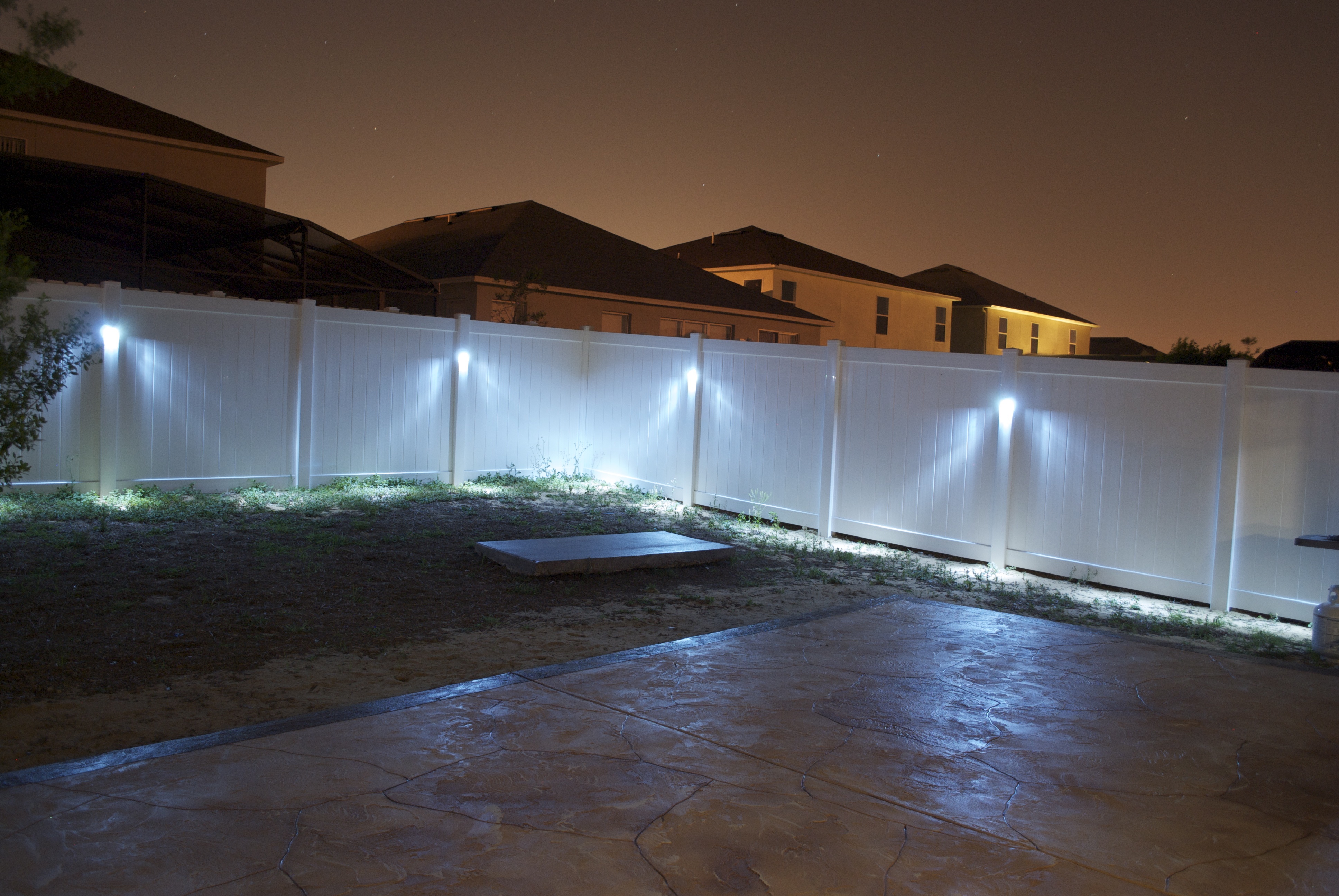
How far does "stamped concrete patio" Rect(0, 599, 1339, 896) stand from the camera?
3.05 meters

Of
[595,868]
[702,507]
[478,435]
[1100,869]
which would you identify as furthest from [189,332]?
[1100,869]

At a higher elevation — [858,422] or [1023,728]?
[858,422]

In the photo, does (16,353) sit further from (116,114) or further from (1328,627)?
(116,114)

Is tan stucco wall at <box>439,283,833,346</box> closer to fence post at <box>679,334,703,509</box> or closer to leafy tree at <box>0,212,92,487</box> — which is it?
fence post at <box>679,334,703,509</box>

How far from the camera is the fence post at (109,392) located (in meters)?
10.7

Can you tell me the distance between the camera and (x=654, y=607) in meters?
7.06

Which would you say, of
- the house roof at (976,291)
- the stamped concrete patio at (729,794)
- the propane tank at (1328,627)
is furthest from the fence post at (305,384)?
→ the house roof at (976,291)

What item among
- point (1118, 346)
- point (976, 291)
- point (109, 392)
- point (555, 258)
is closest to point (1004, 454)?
point (109, 392)

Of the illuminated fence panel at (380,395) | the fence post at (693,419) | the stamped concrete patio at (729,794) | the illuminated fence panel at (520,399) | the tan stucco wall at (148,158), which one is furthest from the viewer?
the tan stucco wall at (148,158)

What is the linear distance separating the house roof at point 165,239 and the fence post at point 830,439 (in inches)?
374

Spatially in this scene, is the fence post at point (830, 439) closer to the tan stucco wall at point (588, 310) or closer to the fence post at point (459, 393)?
the fence post at point (459, 393)

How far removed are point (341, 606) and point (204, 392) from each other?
601cm

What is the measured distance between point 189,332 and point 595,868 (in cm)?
1013

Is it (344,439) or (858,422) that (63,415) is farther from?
(858,422)
